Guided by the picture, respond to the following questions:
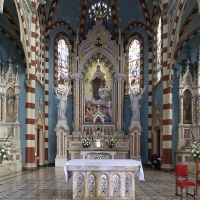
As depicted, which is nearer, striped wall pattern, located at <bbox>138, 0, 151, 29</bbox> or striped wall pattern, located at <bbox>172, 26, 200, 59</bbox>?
striped wall pattern, located at <bbox>172, 26, 200, 59</bbox>

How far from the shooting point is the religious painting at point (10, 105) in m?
17.9

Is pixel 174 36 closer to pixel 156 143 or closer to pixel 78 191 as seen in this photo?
pixel 156 143

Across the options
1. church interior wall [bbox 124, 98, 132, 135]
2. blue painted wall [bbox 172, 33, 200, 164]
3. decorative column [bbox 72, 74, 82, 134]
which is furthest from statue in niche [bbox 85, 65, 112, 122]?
blue painted wall [bbox 172, 33, 200, 164]

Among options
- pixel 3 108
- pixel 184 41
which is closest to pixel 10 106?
pixel 3 108

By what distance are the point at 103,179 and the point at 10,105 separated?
9.83m

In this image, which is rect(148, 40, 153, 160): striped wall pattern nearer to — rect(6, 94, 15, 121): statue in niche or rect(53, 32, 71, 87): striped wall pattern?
rect(53, 32, 71, 87): striped wall pattern

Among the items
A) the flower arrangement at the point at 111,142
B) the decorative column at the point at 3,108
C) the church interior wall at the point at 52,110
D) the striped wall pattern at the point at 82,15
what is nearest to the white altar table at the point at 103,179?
the decorative column at the point at 3,108

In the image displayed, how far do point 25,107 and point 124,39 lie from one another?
10.1 metres

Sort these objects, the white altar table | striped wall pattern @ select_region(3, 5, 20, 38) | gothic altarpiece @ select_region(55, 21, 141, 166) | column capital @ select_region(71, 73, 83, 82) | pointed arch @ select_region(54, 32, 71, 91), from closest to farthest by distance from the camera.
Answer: the white altar table → striped wall pattern @ select_region(3, 5, 20, 38) → gothic altarpiece @ select_region(55, 21, 141, 166) → column capital @ select_region(71, 73, 83, 82) → pointed arch @ select_region(54, 32, 71, 91)

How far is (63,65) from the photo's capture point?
24516mm

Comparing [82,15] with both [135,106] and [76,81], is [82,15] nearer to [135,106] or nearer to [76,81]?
[76,81]

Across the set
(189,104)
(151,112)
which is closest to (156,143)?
(151,112)

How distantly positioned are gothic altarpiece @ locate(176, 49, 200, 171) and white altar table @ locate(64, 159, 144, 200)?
27.2 ft

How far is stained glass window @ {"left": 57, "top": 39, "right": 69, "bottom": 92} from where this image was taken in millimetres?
24170
